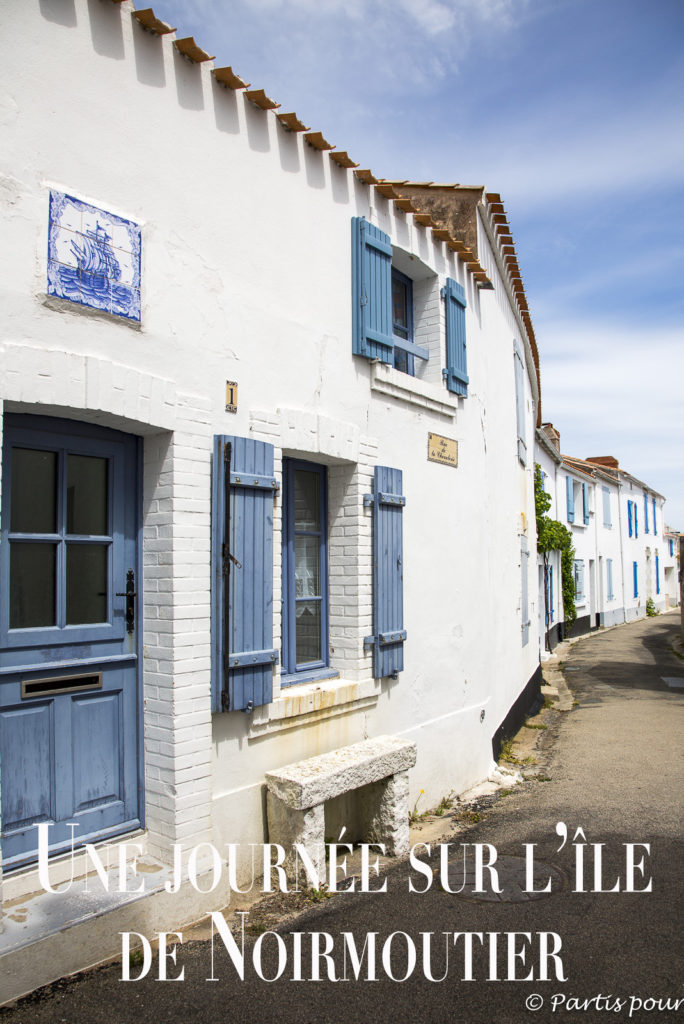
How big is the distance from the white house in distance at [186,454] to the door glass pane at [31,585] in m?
0.01

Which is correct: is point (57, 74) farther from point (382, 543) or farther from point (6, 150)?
point (382, 543)

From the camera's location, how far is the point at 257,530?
4.32 m

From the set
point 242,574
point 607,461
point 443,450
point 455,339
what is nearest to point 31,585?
point 242,574

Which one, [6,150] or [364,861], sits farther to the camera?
[364,861]

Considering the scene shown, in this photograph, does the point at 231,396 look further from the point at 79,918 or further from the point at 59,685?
the point at 79,918

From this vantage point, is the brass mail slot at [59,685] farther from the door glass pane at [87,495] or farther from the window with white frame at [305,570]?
the window with white frame at [305,570]

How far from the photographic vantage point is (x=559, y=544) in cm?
1961

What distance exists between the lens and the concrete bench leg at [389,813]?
4875 millimetres

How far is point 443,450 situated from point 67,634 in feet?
12.5

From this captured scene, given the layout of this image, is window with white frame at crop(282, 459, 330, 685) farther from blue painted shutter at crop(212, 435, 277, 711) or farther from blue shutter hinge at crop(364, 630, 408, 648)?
blue painted shutter at crop(212, 435, 277, 711)

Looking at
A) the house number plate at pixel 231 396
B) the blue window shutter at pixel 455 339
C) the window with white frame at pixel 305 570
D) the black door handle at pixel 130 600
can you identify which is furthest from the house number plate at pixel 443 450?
the black door handle at pixel 130 600

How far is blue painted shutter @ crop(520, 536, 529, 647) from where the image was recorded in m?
9.98

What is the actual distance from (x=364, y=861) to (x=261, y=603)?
1794 mm

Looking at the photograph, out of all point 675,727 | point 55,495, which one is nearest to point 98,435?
point 55,495
